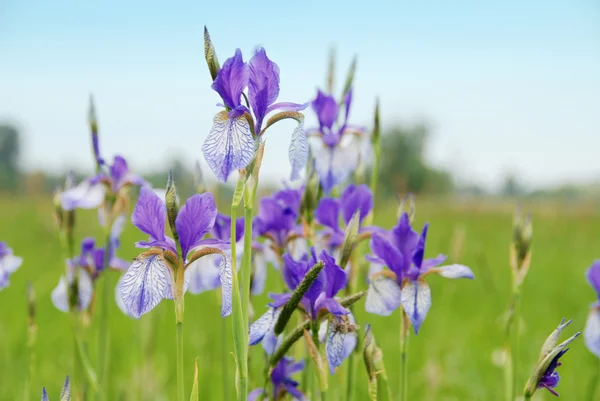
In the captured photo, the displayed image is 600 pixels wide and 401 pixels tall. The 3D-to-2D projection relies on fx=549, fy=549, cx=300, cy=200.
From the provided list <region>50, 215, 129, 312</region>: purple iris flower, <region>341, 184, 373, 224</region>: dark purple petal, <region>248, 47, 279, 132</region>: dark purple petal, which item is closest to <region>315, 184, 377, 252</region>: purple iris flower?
<region>341, 184, 373, 224</region>: dark purple petal

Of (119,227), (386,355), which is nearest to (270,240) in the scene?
(119,227)

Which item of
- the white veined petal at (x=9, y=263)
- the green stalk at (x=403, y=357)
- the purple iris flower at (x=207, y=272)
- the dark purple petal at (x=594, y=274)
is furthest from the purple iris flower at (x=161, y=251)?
the dark purple petal at (x=594, y=274)

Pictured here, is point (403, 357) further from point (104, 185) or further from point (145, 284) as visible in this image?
point (104, 185)

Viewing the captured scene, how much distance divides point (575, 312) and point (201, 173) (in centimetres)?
365

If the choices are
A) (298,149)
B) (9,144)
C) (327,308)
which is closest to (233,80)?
(298,149)

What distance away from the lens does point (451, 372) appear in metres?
2.82

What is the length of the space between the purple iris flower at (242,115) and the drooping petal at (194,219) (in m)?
0.07

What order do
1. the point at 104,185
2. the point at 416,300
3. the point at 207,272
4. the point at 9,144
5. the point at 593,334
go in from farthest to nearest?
the point at 9,144
the point at 104,185
the point at 593,334
the point at 207,272
the point at 416,300

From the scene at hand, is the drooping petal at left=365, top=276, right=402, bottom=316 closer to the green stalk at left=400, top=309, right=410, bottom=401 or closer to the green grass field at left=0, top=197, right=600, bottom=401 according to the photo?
the green stalk at left=400, top=309, right=410, bottom=401

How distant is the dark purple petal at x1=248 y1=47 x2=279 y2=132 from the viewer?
0.86 metres

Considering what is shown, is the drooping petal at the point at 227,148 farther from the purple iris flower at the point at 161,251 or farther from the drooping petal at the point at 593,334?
the drooping petal at the point at 593,334

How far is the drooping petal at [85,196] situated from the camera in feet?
4.23

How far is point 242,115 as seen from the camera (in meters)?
0.84

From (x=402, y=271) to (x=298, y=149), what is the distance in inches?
13.0
